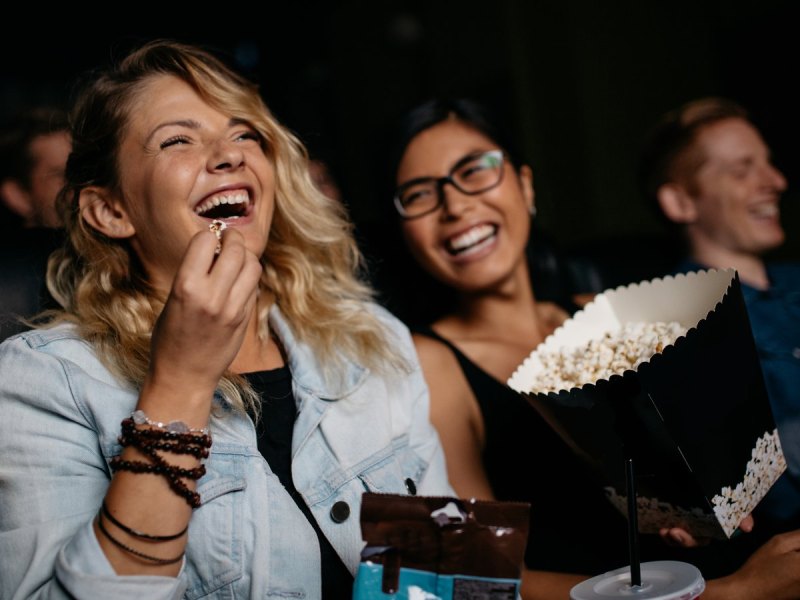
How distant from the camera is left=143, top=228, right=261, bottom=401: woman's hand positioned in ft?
3.30

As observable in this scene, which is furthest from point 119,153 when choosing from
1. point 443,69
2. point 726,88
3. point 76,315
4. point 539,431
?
point 443,69

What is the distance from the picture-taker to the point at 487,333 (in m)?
2.00

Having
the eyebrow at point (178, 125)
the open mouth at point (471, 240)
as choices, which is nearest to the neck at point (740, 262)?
the open mouth at point (471, 240)

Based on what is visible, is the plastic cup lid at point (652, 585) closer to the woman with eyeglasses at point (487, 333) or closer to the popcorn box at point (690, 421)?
the popcorn box at point (690, 421)

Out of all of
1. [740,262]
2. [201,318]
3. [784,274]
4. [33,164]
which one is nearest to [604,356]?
[201,318]

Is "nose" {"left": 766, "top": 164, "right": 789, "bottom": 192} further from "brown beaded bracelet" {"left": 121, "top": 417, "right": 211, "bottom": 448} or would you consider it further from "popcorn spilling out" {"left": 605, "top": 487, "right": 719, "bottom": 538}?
"brown beaded bracelet" {"left": 121, "top": 417, "right": 211, "bottom": 448}

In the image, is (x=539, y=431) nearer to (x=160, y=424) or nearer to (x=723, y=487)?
(x=723, y=487)

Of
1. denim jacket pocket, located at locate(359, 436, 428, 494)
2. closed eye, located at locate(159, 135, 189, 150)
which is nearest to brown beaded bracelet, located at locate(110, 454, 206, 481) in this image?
denim jacket pocket, located at locate(359, 436, 428, 494)

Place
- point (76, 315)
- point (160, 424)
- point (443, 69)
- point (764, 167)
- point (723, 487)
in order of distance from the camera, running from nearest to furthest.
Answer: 1. point (160, 424)
2. point (723, 487)
3. point (76, 315)
4. point (764, 167)
5. point (443, 69)

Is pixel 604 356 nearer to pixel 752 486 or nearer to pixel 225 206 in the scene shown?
pixel 752 486

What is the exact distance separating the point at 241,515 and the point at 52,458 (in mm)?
279

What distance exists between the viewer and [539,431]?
5.73 ft

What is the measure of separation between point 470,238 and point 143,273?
2.43 ft

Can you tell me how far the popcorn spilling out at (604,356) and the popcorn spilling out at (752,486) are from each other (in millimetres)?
235
